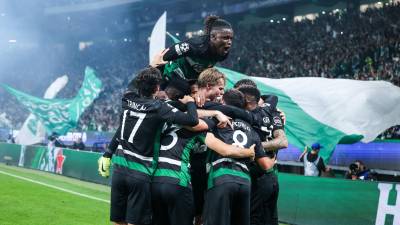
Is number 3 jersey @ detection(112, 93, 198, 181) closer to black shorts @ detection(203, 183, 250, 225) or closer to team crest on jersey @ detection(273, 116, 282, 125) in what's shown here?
black shorts @ detection(203, 183, 250, 225)

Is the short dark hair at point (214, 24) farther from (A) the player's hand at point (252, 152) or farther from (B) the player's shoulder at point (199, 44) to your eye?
(A) the player's hand at point (252, 152)

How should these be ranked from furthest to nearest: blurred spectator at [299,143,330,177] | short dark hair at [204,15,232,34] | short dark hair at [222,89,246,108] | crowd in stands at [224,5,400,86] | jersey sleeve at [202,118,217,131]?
crowd in stands at [224,5,400,86]
blurred spectator at [299,143,330,177]
short dark hair at [204,15,232,34]
short dark hair at [222,89,246,108]
jersey sleeve at [202,118,217,131]

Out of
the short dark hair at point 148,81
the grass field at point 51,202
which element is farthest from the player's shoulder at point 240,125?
the grass field at point 51,202

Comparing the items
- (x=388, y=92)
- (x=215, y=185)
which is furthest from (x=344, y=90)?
(x=215, y=185)

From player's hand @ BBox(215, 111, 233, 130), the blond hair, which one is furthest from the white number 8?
the blond hair

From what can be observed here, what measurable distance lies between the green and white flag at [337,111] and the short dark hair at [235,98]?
7939 millimetres

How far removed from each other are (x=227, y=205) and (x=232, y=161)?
0.44 meters

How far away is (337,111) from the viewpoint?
13844 millimetres

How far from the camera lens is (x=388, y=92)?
45.4ft

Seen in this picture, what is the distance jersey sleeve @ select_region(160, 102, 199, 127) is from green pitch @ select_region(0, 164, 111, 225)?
212 inches

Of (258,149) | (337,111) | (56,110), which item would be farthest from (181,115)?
(56,110)

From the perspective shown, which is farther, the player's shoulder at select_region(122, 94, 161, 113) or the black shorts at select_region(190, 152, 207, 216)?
the black shorts at select_region(190, 152, 207, 216)

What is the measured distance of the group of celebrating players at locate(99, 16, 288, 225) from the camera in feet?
18.5

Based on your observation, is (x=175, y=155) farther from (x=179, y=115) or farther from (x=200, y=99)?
(x=200, y=99)
